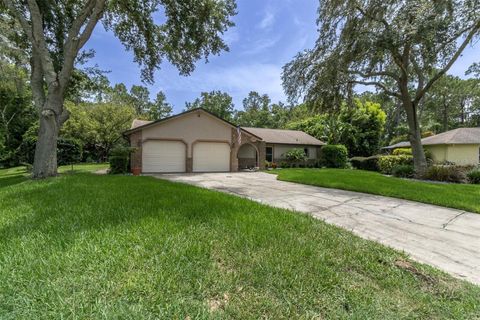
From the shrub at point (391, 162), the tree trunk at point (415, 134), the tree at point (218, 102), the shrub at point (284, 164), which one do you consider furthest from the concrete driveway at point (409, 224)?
the tree at point (218, 102)

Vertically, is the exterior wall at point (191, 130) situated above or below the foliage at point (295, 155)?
above

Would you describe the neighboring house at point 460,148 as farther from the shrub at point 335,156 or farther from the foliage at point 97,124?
the foliage at point 97,124

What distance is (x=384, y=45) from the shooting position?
464 inches

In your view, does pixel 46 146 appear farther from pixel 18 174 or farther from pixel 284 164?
pixel 284 164

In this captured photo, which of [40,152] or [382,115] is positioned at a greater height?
[382,115]

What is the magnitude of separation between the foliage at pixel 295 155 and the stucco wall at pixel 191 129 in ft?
23.4

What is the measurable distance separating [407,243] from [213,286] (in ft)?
11.2

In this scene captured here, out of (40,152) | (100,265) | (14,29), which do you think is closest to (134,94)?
(14,29)

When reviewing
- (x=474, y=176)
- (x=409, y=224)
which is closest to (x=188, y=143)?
(x=409, y=224)

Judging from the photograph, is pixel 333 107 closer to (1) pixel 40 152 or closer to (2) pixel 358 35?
(2) pixel 358 35

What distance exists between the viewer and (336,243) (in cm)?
344

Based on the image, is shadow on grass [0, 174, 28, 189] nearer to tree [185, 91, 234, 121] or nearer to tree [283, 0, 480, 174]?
tree [283, 0, 480, 174]

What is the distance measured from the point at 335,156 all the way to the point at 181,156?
1392 centimetres

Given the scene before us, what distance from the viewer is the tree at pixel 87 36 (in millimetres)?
9898
